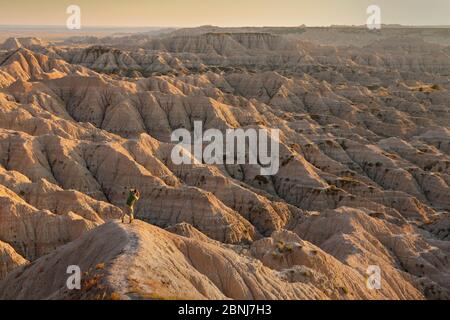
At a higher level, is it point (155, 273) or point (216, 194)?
point (155, 273)

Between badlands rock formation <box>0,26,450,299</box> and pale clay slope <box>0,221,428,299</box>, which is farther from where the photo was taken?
badlands rock formation <box>0,26,450,299</box>

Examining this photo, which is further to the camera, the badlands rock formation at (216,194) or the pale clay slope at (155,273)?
the badlands rock formation at (216,194)

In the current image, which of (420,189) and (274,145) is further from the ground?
(274,145)

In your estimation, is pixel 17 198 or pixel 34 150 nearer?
pixel 17 198

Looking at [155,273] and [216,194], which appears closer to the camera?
[155,273]

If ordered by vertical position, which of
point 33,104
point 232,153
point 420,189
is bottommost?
point 420,189
